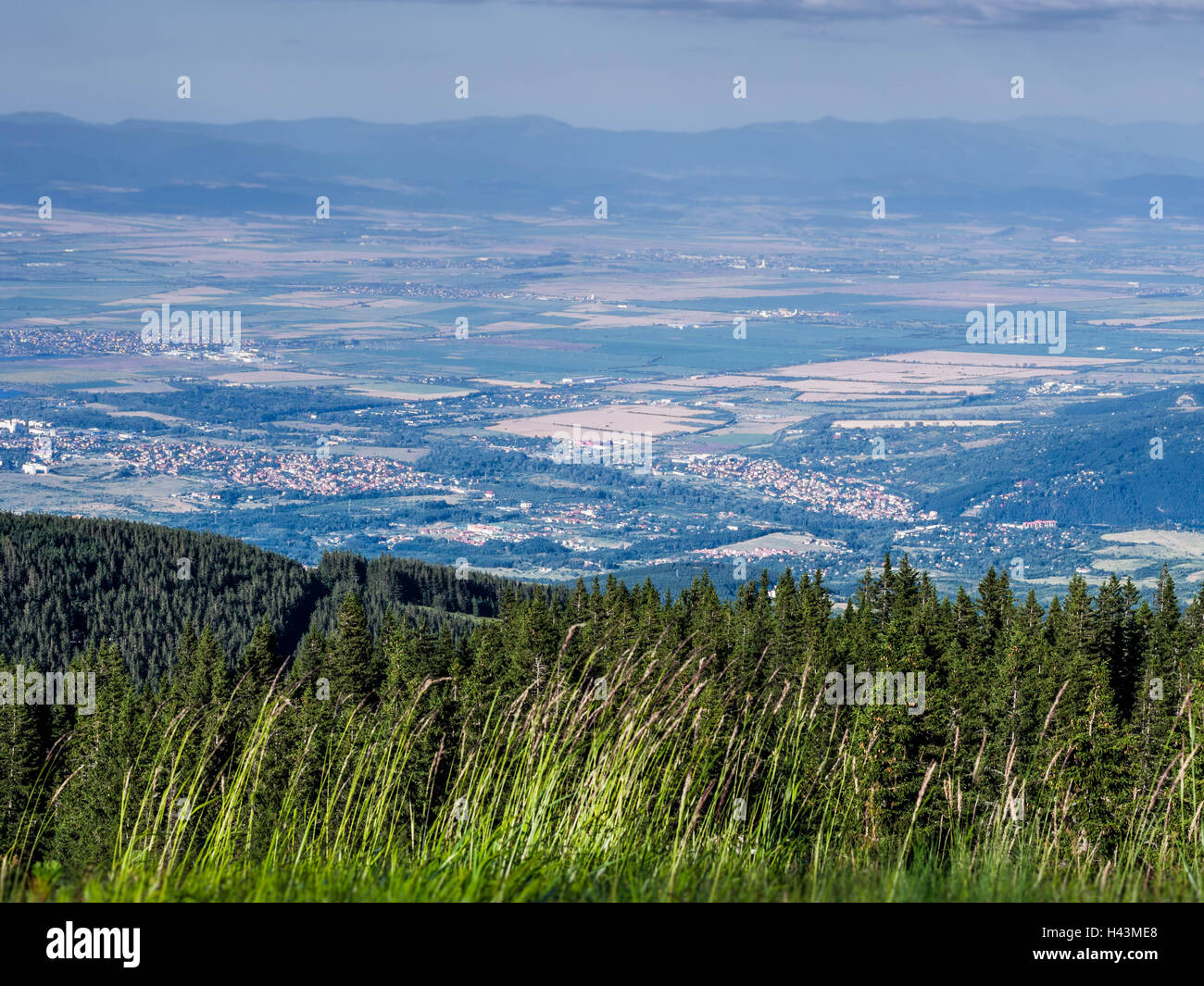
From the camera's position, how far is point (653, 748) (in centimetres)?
683

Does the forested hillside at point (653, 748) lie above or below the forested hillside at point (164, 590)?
above

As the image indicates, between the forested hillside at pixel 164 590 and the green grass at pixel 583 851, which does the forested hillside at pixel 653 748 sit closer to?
the green grass at pixel 583 851

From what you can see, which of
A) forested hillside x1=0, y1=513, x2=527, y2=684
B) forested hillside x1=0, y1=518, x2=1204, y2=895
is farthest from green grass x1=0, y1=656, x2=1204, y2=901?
forested hillside x1=0, y1=513, x2=527, y2=684

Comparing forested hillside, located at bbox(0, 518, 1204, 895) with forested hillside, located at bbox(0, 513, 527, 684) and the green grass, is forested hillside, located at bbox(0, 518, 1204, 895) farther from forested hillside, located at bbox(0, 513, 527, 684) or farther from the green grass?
forested hillside, located at bbox(0, 513, 527, 684)

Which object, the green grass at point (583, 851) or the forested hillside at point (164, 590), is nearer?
the green grass at point (583, 851)

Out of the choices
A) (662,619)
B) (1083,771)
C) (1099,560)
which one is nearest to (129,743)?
(662,619)

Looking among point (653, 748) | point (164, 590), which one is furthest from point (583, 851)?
point (164, 590)

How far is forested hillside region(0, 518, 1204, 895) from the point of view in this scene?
655 cm

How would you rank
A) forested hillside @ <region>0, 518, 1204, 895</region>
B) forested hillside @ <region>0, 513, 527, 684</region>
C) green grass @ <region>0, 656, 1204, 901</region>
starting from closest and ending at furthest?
green grass @ <region>0, 656, 1204, 901</region>, forested hillside @ <region>0, 518, 1204, 895</region>, forested hillside @ <region>0, 513, 527, 684</region>

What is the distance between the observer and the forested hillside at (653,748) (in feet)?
21.5

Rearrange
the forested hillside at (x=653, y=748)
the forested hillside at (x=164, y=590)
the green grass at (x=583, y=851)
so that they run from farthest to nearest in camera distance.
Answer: the forested hillside at (x=164, y=590)
the forested hillside at (x=653, y=748)
the green grass at (x=583, y=851)

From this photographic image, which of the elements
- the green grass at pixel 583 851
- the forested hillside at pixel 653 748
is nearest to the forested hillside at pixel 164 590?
the forested hillside at pixel 653 748
